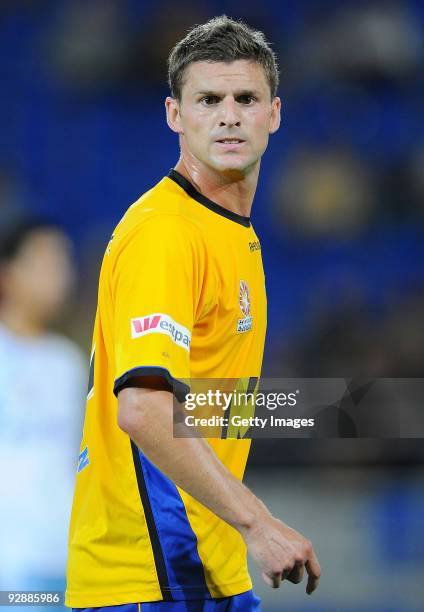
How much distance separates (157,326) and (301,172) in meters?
3.32

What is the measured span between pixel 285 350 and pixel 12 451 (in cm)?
138

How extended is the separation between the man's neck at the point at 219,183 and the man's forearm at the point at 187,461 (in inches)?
25.3

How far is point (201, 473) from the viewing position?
→ 160 centimetres

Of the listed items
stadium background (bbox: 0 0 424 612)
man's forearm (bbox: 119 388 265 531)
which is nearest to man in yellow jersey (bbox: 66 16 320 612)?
man's forearm (bbox: 119 388 265 531)

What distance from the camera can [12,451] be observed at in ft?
12.5

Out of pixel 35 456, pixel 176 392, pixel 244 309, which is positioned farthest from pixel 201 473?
pixel 35 456

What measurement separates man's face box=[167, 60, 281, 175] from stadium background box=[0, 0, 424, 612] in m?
2.11

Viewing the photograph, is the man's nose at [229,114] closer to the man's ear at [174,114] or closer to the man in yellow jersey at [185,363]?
the man in yellow jersey at [185,363]

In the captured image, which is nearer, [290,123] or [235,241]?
[235,241]

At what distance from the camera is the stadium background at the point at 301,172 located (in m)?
4.23

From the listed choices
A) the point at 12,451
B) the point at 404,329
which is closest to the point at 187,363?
the point at 12,451

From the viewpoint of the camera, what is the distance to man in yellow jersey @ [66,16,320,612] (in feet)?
5.29

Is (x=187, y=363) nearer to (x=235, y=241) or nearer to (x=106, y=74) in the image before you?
(x=235, y=241)

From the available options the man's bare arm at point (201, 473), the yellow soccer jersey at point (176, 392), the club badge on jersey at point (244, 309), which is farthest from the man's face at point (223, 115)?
the man's bare arm at point (201, 473)
